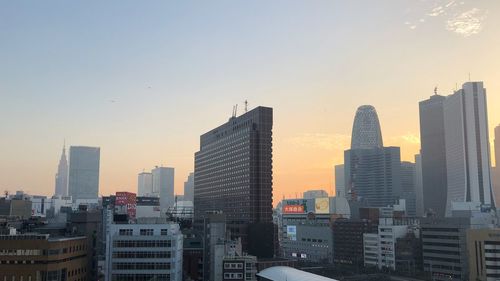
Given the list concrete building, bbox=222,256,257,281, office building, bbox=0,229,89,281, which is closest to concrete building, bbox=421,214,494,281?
concrete building, bbox=222,256,257,281

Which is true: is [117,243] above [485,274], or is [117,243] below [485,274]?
above

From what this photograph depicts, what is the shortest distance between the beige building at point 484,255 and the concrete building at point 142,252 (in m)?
98.7

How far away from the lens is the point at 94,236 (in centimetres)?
12644

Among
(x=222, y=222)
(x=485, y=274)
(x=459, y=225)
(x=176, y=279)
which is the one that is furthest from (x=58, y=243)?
(x=459, y=225)

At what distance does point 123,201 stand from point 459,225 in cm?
11548

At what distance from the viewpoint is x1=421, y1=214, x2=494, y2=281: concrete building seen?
564 ft

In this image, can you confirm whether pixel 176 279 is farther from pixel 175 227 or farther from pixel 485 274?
pixel 485 274

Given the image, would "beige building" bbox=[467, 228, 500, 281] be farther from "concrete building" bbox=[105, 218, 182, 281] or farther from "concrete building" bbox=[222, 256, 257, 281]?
"concrete building" bbox=[105, 218, 182, 281]

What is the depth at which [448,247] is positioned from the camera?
582 feet

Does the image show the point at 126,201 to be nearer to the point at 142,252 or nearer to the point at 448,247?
the point at 142,252

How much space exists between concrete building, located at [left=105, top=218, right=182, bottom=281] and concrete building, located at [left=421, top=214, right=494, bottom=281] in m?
107

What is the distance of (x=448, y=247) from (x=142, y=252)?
119m

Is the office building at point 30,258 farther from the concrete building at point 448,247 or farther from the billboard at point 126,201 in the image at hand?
the concrete building at point 448,247

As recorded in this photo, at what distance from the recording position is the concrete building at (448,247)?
172 metres
